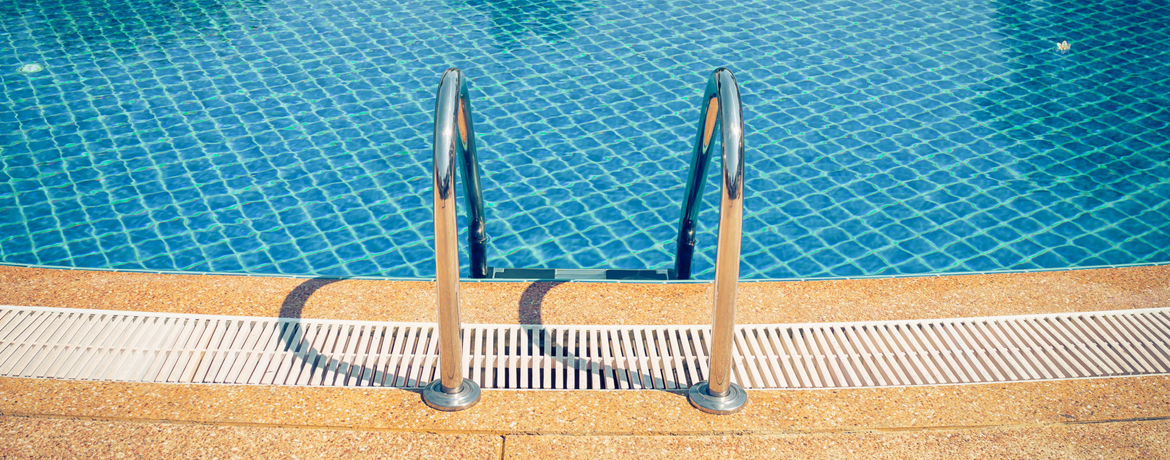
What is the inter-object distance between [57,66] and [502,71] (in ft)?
12.0

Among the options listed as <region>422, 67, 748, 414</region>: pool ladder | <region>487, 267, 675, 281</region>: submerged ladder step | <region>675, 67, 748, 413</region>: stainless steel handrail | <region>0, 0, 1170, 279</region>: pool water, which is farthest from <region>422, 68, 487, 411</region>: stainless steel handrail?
<region>0, 0, 1170, 279</region>: pool water

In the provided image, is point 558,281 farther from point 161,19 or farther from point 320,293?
point 161,19

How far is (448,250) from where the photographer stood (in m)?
2.26

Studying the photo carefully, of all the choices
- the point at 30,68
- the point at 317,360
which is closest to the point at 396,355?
the point at 317,360

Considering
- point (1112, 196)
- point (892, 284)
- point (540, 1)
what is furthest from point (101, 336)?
point (540, 1)

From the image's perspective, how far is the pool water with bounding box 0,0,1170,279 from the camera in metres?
4.71

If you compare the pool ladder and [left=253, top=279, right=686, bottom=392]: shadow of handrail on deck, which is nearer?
the pool ladder

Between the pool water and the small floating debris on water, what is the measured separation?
2 cm

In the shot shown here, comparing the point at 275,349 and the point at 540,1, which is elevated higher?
the point at 275,349

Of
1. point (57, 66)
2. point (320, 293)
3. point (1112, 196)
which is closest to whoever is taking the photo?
point (320, 293)

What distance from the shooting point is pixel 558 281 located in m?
3.46

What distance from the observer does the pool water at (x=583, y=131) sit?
4707 mm

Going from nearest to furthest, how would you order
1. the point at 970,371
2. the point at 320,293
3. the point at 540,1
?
the point at 970,371, the point at 320,293, the point at 540,1

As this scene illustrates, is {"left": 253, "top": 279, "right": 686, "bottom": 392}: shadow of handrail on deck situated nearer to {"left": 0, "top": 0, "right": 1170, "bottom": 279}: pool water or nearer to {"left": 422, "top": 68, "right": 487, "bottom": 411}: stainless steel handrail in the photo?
{"left": 422, "top": 68, "right": 487, "bottom": 411}: stainless steel handrail
